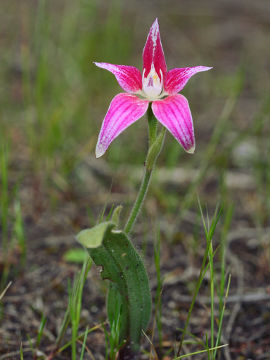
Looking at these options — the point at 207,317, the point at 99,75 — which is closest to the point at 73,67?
the point at 99,75

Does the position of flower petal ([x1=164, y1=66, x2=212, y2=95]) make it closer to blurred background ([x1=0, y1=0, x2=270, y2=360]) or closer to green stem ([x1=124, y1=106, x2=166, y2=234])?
green stem ([x1=124, y1=106, x2=166, y2=234])

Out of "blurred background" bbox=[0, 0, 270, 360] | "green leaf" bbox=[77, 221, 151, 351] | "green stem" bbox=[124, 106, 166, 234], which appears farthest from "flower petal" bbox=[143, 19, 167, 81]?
"green leaf" bbox=[77, 221, 151, 351]

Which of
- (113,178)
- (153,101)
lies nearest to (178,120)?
(153,101)

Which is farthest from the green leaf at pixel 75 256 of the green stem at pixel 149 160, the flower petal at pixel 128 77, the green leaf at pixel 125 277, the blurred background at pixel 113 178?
the flower petal at pixel 128 77

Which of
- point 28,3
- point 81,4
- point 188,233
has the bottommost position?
point 188,233

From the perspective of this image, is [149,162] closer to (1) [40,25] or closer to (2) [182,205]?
(2) [182,205]

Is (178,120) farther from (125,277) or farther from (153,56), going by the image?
(125,277)

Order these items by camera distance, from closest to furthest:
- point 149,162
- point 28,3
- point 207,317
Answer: point 149,162 < point 207,317 < point 28,3

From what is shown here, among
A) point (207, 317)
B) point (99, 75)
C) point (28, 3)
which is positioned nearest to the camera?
point (207, 317)
